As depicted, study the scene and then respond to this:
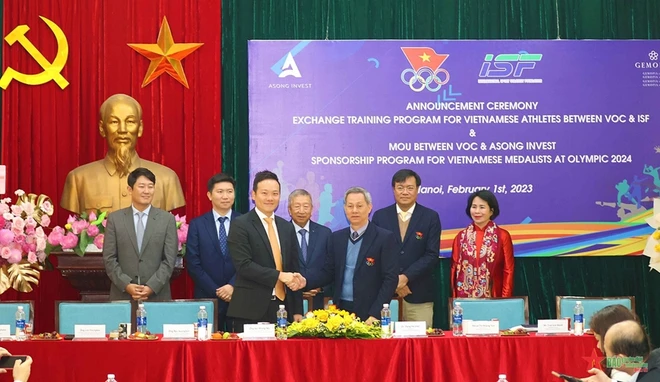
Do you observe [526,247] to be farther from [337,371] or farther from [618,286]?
[337,371]

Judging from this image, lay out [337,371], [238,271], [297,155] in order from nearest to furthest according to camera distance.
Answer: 1. [337,371]
2. [238,271]
3. [297,155]

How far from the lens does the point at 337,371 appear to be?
14.4ft

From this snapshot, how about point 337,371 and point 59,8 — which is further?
point 59,8

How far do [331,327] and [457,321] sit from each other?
75 cm

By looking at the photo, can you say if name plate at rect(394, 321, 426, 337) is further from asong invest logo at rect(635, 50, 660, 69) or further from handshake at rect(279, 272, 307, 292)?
asong invest logo at rect(635, 50, 660, 69)

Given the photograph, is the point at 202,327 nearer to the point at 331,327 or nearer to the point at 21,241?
the point at 331,327

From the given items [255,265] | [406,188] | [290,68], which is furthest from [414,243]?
[290,68]

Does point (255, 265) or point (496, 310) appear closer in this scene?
point (255, 265)

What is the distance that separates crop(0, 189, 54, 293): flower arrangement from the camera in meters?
5.87

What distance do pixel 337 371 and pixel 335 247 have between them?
1.01m

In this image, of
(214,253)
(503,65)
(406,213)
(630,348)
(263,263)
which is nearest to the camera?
(630,348)

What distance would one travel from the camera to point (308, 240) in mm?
6125

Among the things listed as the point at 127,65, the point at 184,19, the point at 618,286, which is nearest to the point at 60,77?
the point at 127,65

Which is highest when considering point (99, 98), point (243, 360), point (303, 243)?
point (99, 98)
